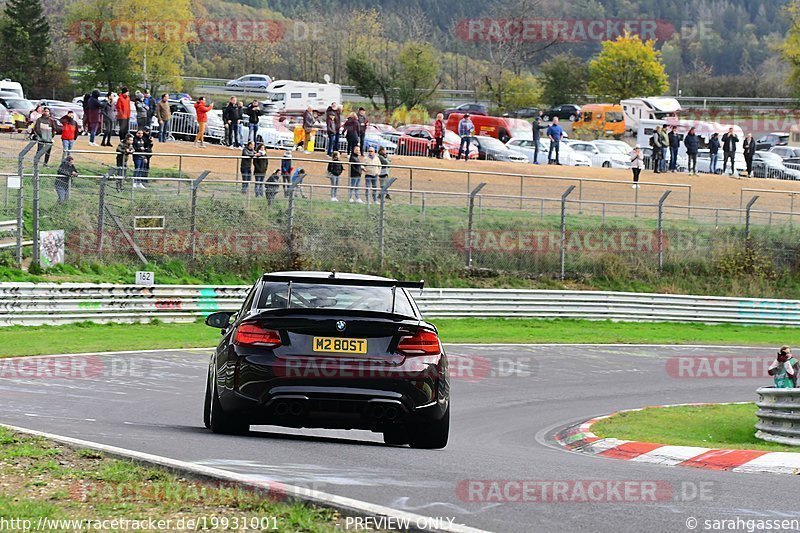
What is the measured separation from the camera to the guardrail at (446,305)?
77.2 ft

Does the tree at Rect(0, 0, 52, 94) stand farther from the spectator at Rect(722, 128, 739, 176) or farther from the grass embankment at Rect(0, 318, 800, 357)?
the grass embankment at Rect(0, 318, 800, 357)

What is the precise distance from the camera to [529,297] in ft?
98.6

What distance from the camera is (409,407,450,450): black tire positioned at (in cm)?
960

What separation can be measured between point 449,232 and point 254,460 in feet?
76.2

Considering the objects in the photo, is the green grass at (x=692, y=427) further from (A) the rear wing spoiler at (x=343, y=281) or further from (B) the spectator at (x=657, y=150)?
(B) the spectator at (x=657, y=150)

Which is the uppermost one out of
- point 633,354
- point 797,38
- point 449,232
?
point 797,38

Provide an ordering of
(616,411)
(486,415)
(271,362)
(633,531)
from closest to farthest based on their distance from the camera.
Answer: (633,531)
(271,362)
(486,415)
(616,411)

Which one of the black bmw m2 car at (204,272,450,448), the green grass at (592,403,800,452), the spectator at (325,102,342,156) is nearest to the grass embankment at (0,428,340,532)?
the black bmw m2 car at (204,272,450,448)

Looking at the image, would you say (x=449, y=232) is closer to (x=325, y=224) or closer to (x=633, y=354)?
(x=325, y=224)

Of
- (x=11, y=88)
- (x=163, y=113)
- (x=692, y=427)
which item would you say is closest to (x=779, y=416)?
(x=692, y=427)

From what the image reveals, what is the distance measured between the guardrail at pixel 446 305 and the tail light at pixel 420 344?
15.3 m

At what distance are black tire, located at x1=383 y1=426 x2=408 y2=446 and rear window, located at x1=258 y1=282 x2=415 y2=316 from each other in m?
0.90

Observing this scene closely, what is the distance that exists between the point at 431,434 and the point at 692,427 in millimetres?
7373

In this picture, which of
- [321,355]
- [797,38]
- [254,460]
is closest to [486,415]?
[321,355]
